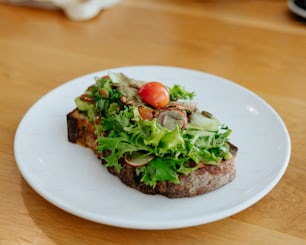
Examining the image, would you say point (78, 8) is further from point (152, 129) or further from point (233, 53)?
point (152, 129)

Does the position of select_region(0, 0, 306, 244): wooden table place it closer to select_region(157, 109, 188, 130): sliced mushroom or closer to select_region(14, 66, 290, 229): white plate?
select_region(14, 66, 290, 229): white plate

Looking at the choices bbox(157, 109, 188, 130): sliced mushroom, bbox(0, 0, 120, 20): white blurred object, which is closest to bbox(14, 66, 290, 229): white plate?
bbox(157, 109, 188, 130): sliced mushroom

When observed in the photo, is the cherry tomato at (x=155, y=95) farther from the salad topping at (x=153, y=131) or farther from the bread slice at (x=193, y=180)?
the bread slice at (x=193, y=180)

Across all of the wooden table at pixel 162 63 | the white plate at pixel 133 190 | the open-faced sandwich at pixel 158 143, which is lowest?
the wooden table at pixel 162 63

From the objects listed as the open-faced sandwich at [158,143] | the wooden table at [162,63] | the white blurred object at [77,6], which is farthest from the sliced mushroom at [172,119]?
the white blurred object at [77,6]

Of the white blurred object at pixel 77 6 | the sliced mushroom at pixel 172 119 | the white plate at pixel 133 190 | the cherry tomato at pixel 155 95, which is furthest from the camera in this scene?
the white blurred object at pixel 77 6

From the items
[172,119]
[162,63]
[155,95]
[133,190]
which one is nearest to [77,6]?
[162,63]
